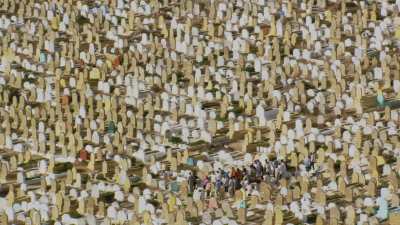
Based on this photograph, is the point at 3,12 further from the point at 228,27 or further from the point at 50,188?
the point at 50,188

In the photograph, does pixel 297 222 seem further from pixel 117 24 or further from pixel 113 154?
pixel 117 24

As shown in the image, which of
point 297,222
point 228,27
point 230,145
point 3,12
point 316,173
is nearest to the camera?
point 297,222

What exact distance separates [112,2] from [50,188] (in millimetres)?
13552

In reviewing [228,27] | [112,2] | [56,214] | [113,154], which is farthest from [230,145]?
[112,2]

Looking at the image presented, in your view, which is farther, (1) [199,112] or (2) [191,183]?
(1) [199,112]

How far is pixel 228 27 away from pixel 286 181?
11.8 m

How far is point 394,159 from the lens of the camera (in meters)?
34.8

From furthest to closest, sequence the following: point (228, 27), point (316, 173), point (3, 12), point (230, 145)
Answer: point (3, 12), point (228, 27), point (230, 145), point (316, 173)

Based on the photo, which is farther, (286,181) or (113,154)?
(113,154)

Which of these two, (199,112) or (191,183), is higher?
(199,112)

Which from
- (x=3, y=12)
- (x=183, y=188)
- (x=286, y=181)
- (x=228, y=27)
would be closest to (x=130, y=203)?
(x=183, y=188)

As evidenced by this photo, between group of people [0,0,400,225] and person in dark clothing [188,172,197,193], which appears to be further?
person in dark clothing [188,172,197,193]

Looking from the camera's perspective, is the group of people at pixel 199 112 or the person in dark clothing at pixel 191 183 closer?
the group of people at pixel 199 112

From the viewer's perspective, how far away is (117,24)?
45.8 m
